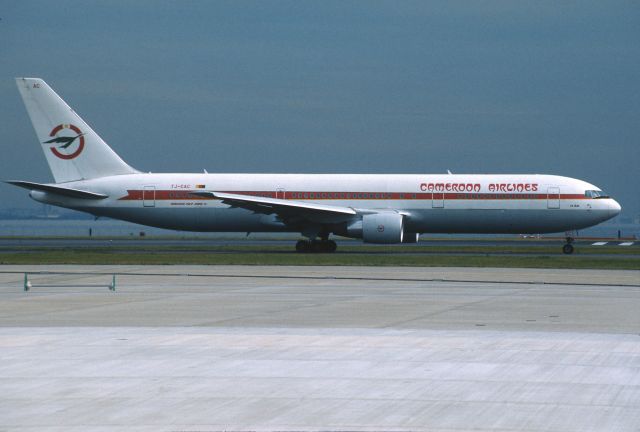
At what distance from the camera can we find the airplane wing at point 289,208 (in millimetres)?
47750

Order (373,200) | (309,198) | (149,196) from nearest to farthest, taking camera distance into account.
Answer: (373,200) < (309,198) < (149,196)

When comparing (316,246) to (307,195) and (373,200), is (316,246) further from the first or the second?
(373,200)

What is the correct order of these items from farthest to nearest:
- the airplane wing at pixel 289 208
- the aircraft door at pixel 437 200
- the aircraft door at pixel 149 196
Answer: the aircraft door at pixel 149 196 < the aircraft door at pixel 437 200 < the airplane wing at pixel 289 208

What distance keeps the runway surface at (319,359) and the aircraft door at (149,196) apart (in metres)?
24.0

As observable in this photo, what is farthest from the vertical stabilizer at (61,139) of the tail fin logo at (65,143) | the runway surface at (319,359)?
the runway surface at (319,359)

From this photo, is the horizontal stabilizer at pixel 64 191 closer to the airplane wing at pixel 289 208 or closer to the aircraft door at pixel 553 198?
the airplane wing at pixel 289 208

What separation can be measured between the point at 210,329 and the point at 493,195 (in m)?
34.3

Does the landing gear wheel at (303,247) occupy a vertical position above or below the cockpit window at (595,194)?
below

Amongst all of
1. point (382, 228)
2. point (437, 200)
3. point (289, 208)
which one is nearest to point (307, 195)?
point (289, 208)

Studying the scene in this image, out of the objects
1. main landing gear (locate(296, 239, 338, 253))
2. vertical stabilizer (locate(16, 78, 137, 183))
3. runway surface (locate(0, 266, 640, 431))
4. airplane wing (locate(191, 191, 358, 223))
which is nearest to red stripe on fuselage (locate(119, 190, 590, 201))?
airplane wing (locate(191, 191, 358, 223))

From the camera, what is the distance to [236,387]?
38.5ft

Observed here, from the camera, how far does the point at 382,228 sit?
47.5 meters

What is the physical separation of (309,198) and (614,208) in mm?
16315

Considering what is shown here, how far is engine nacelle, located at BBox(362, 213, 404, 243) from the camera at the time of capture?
47.5m
